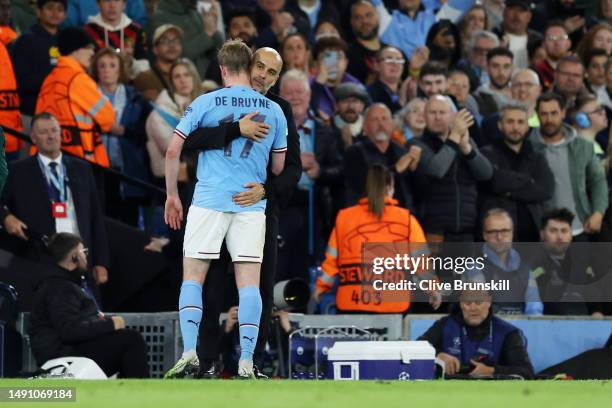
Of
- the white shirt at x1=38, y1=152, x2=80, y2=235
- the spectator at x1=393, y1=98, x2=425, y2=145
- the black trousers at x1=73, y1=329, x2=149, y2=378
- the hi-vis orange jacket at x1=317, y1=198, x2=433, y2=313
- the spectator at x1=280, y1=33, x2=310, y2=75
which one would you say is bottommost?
the black trousers at x1=73, y1=329, x2=149, y2=378

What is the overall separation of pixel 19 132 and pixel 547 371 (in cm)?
486

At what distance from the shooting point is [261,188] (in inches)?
359

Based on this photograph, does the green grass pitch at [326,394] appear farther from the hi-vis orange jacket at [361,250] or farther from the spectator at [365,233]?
the spectator at [365,233]

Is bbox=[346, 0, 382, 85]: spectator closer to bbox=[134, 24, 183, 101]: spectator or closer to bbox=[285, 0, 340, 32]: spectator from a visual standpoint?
bbox=[285, 0, 340, 32]: spectator

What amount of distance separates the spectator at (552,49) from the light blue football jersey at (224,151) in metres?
8.23

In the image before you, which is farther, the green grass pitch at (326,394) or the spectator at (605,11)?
the spectator at (605,11)

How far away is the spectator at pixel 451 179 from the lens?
1328 cm

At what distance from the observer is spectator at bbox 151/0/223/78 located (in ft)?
49.6

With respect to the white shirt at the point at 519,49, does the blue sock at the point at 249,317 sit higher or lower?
lower

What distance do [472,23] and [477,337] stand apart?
638 cm

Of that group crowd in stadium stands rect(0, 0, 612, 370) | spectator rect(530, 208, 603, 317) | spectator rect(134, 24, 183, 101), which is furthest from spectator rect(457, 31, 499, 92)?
spectator rect(134, 24, 183, 101)

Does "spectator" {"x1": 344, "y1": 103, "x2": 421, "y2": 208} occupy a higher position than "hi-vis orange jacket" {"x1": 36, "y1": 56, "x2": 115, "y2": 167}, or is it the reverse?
"hi-vis orange jacket" {"x1": 36, "y1": 56, "x2": 115, "y2": 167}

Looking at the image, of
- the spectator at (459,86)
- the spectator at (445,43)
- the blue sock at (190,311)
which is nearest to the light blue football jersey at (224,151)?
the blue sock at (190,311)

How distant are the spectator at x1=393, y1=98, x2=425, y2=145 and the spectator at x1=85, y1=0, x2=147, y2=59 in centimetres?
262
